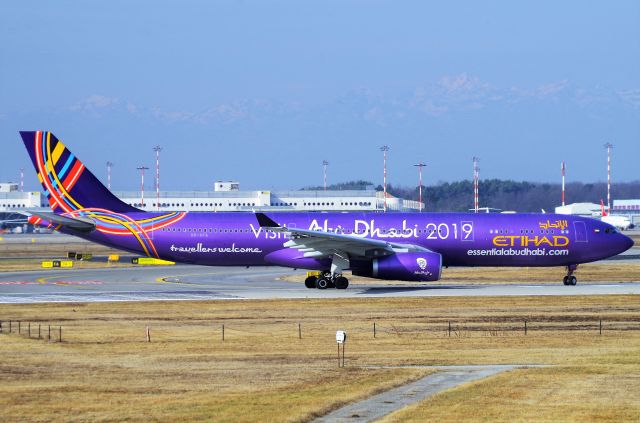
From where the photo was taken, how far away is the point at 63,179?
174 ft

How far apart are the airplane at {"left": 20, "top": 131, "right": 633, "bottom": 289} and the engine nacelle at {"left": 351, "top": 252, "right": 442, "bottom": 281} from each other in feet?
4.75

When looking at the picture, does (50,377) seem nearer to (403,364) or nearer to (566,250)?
(403,364)

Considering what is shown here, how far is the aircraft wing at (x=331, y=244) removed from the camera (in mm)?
48406

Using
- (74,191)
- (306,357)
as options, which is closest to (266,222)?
(74,191)

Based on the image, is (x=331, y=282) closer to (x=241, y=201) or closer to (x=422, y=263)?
(x=422, y=263)

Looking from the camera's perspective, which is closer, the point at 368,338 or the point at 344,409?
the point at 344,409

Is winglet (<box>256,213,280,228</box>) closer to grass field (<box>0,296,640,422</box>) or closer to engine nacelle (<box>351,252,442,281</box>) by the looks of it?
grass field (<box>0,296,640,422</box>)

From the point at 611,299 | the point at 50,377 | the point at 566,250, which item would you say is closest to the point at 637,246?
the point at 566,250

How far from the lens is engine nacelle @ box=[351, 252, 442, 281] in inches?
1919

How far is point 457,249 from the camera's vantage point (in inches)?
2046

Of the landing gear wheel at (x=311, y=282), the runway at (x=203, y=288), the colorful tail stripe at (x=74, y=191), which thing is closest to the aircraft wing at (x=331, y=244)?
the landing gear wheel at (x=311, y=282)

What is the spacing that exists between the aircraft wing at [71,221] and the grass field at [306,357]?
28.1 feet

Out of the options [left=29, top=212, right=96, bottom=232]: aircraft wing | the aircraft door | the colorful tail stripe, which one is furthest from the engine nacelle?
[left=29, top=212, right=96, bottom=232]: aircraft wing

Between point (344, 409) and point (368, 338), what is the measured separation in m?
12.0
